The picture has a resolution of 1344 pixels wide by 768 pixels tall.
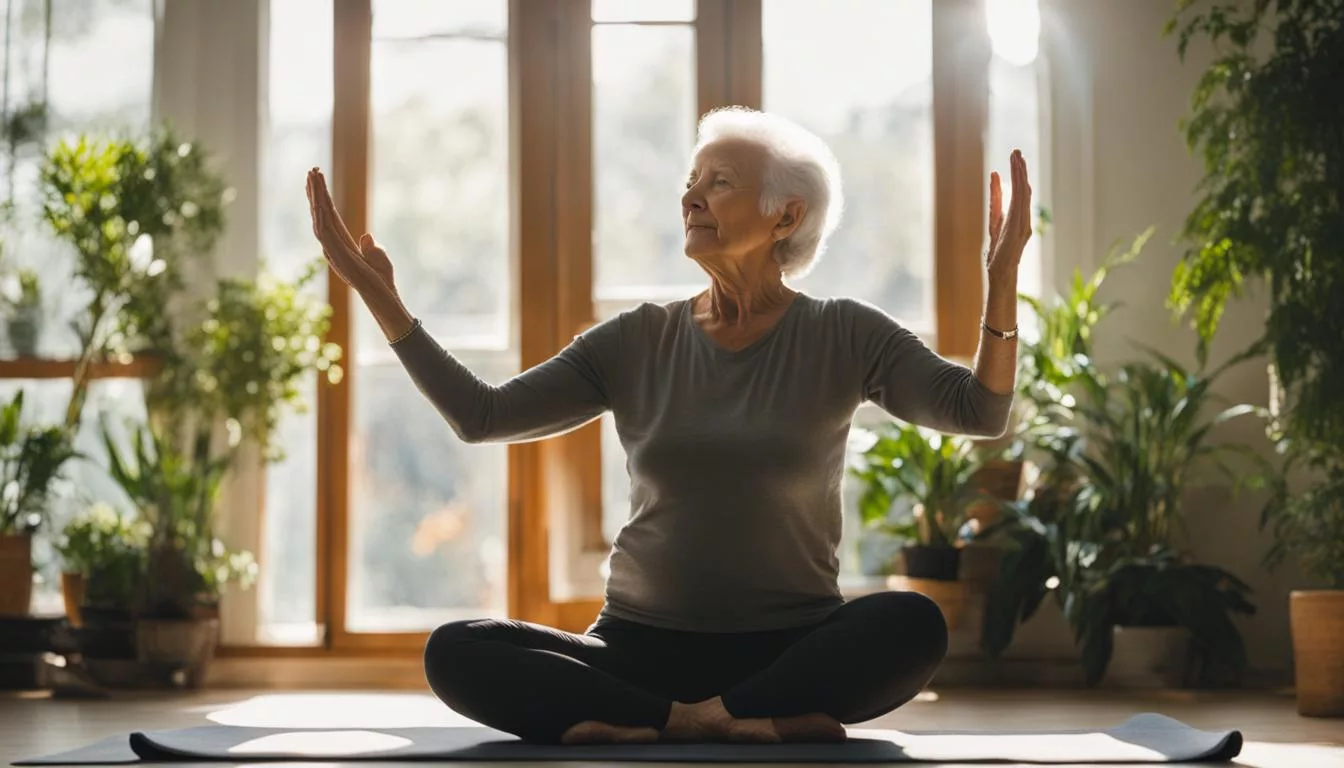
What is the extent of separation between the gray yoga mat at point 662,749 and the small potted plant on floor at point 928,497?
1913 mm

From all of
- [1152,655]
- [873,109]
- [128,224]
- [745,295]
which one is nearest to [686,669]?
[745,295]

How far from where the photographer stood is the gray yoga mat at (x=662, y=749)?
262 cm

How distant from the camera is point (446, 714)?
407 cm

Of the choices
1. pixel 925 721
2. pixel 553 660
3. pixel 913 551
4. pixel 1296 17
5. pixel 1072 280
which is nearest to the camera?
pixel 553 660

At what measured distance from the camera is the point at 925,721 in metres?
3.86

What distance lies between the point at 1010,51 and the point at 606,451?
73.8 inches

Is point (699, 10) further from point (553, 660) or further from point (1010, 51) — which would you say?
point (553, 660)

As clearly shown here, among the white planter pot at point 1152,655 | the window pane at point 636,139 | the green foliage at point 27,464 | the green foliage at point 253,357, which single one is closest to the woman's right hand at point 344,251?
the green foliage at point 253,357

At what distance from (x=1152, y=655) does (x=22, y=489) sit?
10.8 feet

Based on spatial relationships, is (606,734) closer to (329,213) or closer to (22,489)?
(329,213)

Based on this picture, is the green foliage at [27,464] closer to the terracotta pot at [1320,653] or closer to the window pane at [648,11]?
the window pane at [648,11]

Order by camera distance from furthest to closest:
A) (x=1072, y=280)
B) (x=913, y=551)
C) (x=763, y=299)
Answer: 1. (x=1072, y=280)
2. (x=913, y=551)
3. (x=763, y=299)

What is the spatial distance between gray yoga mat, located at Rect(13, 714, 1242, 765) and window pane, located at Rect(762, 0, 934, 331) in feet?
8.97

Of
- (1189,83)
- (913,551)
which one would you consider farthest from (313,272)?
(1189,83)
